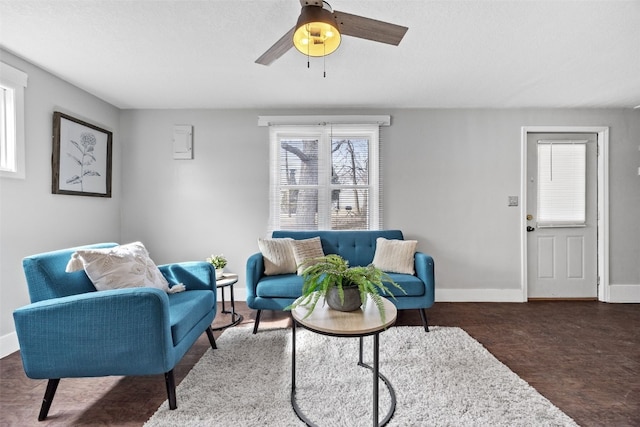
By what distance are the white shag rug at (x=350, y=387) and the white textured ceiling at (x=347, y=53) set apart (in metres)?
2.26

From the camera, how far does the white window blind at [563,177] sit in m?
3.42

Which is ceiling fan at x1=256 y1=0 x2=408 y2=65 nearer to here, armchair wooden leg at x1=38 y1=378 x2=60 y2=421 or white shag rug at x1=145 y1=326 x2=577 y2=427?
white shag rug at x1=145 y1=326 x2=577 y2=427

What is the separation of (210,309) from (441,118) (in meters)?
3.21

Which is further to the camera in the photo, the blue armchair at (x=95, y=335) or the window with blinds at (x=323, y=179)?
the window with blinds at (x=323, y=179)

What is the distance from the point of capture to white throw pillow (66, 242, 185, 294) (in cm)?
168

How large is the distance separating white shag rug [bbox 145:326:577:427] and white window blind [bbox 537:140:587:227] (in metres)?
2.29

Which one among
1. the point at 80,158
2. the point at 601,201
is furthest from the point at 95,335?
the point at 601,201

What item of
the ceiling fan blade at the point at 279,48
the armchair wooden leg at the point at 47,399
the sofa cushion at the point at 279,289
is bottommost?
the armchair wooden leg at the point at 47,399

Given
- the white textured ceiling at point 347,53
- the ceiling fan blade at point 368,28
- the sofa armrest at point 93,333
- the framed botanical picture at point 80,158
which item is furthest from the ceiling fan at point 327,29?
the framed botanical picture at point 80,158

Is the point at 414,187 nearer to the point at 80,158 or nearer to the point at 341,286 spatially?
the point at 341,286

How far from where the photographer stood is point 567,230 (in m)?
3.43

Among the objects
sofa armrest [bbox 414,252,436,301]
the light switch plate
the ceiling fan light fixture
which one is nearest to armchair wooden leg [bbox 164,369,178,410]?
the ceiling fan light fixture

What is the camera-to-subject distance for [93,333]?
1406 millimetres

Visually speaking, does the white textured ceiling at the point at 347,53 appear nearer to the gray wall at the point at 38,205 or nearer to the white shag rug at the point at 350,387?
the gray wall at the point at 38,205
